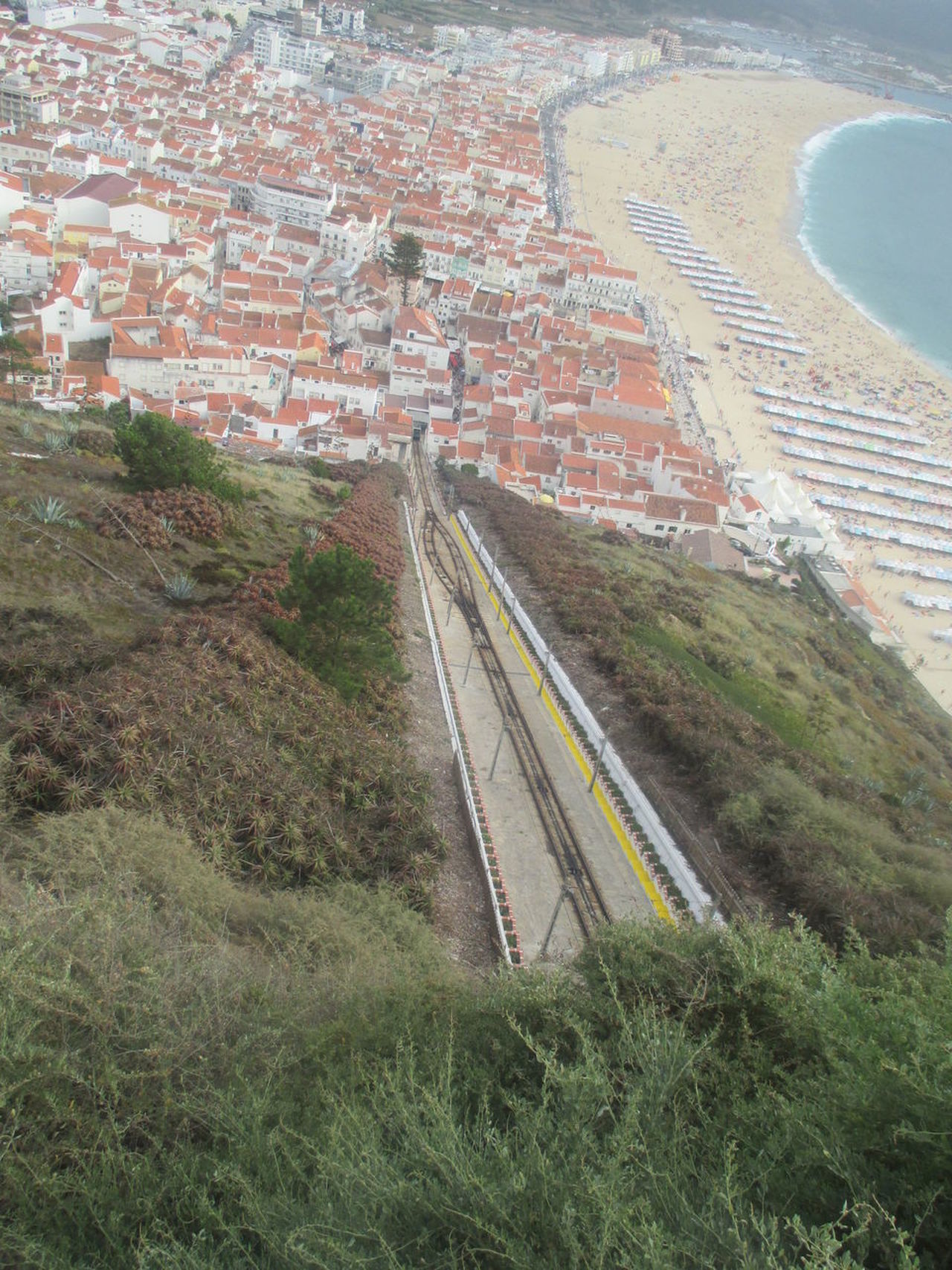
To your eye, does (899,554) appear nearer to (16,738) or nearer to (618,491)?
(618,491)

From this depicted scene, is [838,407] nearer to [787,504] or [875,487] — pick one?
[875,487]

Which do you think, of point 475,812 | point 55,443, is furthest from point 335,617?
point 55,443

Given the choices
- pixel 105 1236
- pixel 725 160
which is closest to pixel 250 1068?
pixel 105 1236

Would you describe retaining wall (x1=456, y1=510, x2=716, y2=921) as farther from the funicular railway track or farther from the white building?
the white building

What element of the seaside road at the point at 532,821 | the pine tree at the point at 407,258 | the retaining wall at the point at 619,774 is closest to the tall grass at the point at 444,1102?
the retaining wall at the point at 619,774

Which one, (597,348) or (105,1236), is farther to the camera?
(597,348)

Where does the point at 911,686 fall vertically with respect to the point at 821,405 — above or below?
below

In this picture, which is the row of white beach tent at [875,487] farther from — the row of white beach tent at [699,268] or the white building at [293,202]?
the white building at [293,202]
